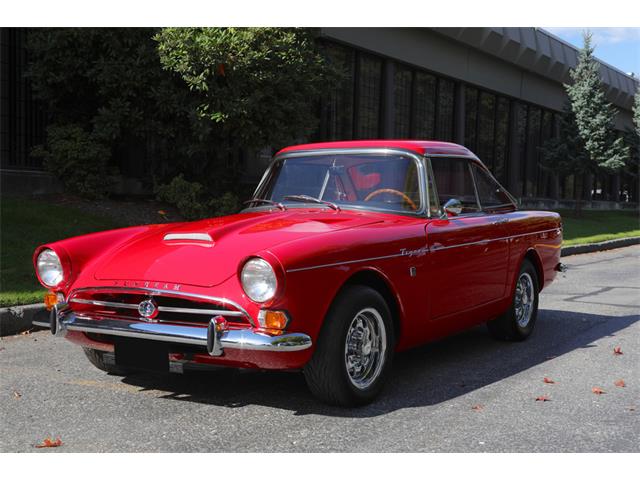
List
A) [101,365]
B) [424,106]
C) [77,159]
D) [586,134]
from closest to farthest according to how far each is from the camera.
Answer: [101,365], [77,159], [424,106], [586,134]

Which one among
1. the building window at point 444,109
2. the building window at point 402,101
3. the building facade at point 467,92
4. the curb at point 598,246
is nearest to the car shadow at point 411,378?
the building facade at point 467,92

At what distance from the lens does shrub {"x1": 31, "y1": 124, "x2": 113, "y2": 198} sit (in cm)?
1286

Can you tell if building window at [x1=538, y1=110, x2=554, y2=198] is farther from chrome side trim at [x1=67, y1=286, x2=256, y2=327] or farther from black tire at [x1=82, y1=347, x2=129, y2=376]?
chrome side trim at [x1=67, y1=286, x2=256, y2=327]

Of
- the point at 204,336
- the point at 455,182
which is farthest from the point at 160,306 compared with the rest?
the point at 455,182

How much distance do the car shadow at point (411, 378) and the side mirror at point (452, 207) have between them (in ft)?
3.89

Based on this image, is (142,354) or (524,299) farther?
(524,299)

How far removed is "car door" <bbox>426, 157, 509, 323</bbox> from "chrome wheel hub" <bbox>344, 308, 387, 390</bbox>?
68 centimetres

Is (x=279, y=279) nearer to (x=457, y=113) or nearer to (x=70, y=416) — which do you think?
(x=70, y=416)

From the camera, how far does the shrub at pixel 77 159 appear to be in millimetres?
12859

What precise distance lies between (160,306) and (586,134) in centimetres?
3099

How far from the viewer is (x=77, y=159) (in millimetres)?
12844

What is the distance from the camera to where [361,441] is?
389 cm

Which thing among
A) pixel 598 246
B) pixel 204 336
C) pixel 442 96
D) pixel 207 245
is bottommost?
pixel 598 246

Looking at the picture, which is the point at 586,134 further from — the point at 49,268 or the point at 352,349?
the point at 49,268
